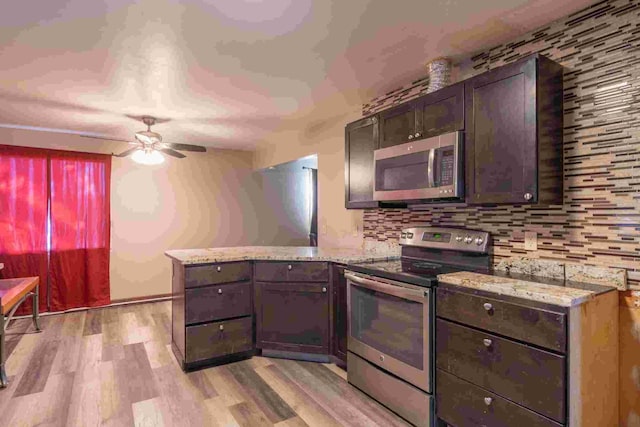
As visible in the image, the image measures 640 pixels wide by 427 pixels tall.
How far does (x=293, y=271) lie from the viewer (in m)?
2.94

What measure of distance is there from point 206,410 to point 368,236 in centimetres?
194

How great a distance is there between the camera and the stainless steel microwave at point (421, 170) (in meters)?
2.13

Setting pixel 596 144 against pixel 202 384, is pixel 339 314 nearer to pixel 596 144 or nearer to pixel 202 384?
pixel 202 384

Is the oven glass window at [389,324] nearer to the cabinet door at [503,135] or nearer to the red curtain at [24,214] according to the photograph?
the cabinet door at [503,135]

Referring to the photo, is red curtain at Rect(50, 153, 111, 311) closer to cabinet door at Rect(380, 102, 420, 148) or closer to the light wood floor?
the light wood floor

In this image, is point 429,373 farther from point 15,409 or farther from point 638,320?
point 15,409

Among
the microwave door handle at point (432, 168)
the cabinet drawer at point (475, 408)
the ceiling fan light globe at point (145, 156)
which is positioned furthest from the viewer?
the ceiling fan light globe at point (145, 156)

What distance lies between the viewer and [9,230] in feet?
13.9

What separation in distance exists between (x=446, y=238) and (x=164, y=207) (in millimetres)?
4199

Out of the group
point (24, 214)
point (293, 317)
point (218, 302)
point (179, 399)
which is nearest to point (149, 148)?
point (218, 302)

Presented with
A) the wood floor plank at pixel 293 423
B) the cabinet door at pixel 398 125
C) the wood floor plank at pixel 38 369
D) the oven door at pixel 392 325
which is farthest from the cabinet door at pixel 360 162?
the wood floor plank at pixel 38 369

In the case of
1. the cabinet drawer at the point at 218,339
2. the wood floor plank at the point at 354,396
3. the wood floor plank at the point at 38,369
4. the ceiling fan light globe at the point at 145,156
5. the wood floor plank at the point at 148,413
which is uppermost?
the ceiling fan light globe at the point at 145,156

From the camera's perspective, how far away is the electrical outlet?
2041 mm

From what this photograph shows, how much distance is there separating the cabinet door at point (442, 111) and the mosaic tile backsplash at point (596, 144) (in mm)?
481
